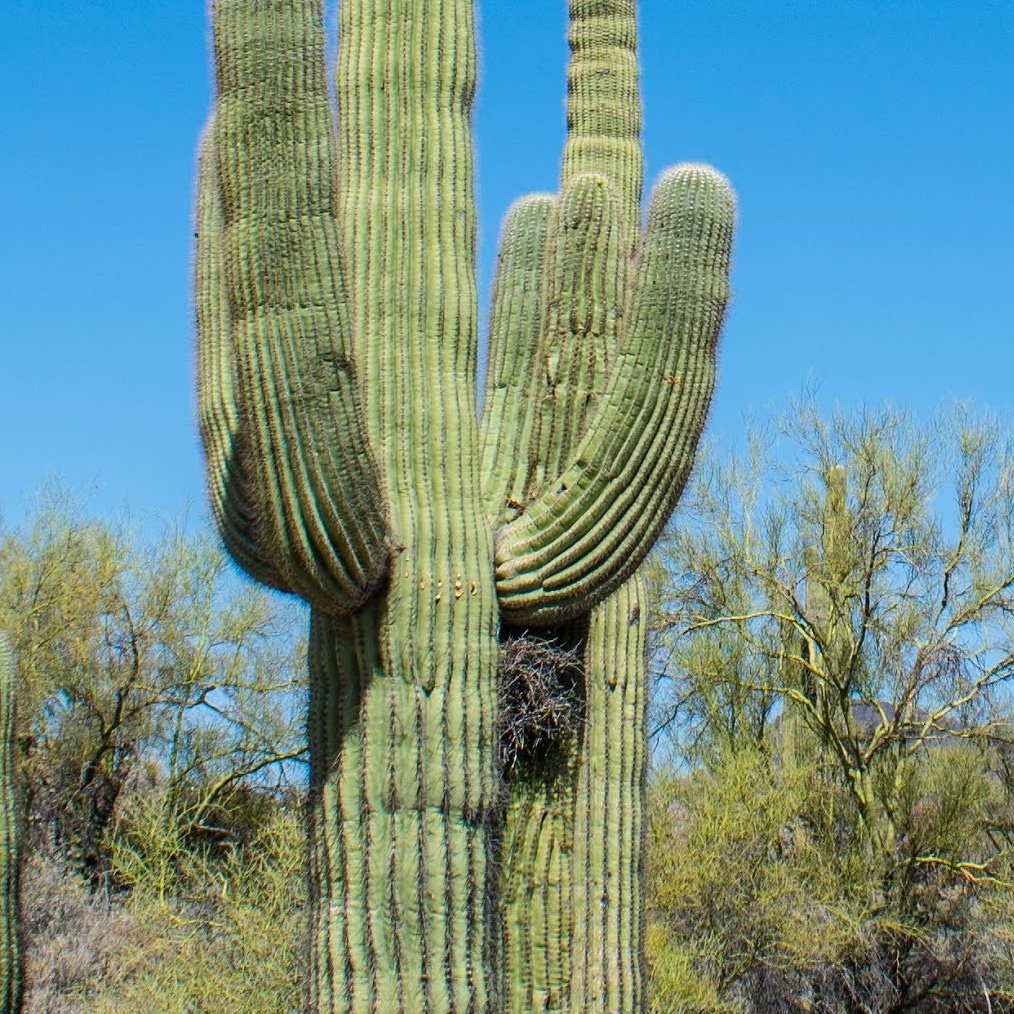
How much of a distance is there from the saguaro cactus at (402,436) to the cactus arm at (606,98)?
148 centimetres

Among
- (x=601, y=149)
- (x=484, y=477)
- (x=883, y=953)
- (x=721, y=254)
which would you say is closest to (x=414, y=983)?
(x=484, y=477)

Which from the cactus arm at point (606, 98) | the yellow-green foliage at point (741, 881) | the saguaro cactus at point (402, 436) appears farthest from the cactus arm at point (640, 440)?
the yellow-green foliage at point (741, 881)

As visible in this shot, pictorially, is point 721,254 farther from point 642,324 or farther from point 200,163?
point 200,163

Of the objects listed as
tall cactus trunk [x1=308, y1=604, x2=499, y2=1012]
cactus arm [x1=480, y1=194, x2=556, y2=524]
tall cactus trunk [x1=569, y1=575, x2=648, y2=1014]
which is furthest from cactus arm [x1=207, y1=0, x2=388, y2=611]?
tall cactus trunk [x1=569, y1=575, x2=648, y2=1014]

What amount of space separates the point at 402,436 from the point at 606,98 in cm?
335

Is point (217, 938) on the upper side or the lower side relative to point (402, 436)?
lower

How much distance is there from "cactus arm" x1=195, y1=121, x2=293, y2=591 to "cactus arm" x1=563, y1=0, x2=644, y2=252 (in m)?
2.22

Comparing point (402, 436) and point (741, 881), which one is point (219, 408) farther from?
point (741, 881)

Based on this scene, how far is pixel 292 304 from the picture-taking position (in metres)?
4.94

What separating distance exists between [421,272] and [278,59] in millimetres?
962

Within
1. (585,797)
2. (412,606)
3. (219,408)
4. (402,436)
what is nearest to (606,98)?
(219,408)

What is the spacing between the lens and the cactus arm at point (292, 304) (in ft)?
16.2

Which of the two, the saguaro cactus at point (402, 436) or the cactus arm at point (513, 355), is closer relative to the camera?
the saguaro cactus at point (402, 436)

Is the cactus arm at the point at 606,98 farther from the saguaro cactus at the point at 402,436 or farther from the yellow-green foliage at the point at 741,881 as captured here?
the yellow-green foliage at the point at 741,881
